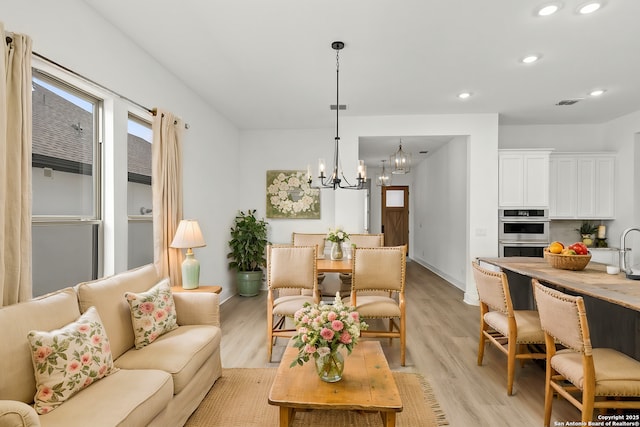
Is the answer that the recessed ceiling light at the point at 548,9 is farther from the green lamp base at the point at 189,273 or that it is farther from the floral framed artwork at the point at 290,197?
the floral framed artwork at the point at 290,197

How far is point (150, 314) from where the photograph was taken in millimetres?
2350

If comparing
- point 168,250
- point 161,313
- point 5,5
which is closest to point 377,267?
point 161,313

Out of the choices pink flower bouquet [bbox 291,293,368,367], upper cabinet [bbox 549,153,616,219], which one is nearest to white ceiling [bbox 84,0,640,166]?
upper cabinet [bbox 549,153,616,219]

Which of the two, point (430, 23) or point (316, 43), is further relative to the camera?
point (316, 43)

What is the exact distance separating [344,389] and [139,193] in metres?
2.77

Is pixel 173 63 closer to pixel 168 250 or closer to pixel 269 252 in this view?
pixel 168 250

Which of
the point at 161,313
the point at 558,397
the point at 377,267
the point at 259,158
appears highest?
the point at 259,158

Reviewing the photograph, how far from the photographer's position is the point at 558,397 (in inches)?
97.3

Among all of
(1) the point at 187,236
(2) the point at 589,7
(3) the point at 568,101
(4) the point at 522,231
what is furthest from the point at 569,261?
(1) the point at 187,236

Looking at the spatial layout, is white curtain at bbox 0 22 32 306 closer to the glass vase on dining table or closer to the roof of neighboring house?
the roof of neighboring house

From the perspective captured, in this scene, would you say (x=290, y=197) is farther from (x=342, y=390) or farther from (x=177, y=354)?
(x=342, y=390)

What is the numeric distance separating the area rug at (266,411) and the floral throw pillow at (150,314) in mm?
605

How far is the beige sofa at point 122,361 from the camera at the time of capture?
151cm

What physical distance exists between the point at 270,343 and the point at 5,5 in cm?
299
